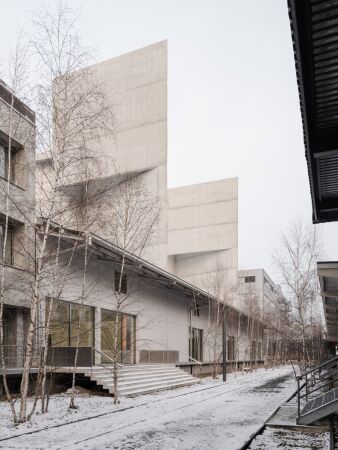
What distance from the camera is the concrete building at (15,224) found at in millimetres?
20391

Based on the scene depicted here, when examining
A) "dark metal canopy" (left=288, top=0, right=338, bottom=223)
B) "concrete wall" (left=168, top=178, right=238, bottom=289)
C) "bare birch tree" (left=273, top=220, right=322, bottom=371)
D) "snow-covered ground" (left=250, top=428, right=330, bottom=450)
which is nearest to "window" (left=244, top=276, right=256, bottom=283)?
"concrete wall" (left=168, top=178, right=238, bottom=289)

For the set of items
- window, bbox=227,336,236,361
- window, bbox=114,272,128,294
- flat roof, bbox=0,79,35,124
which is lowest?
window, bbox=227,336,236,361

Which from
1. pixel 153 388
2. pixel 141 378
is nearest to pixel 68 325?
pixel 141 378

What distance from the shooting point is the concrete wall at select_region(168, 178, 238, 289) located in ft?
228

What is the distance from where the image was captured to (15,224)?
21812 mm

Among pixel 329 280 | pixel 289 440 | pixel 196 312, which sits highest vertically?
pixel 329 280

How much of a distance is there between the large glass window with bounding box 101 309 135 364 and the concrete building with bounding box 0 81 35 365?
20.0ft

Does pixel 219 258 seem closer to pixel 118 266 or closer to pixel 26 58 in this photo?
pixel 118 266

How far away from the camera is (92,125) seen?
52.7ft

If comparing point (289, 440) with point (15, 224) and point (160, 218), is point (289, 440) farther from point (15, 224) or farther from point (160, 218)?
point (160, 218)

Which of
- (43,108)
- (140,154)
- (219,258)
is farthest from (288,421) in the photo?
(219,258)

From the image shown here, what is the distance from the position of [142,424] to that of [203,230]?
189 ft

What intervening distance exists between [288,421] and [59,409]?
7673mm

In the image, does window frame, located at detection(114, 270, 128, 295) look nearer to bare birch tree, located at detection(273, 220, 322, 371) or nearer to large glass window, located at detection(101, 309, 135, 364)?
large glass window, located at detection(101, 309, 135, 364)
